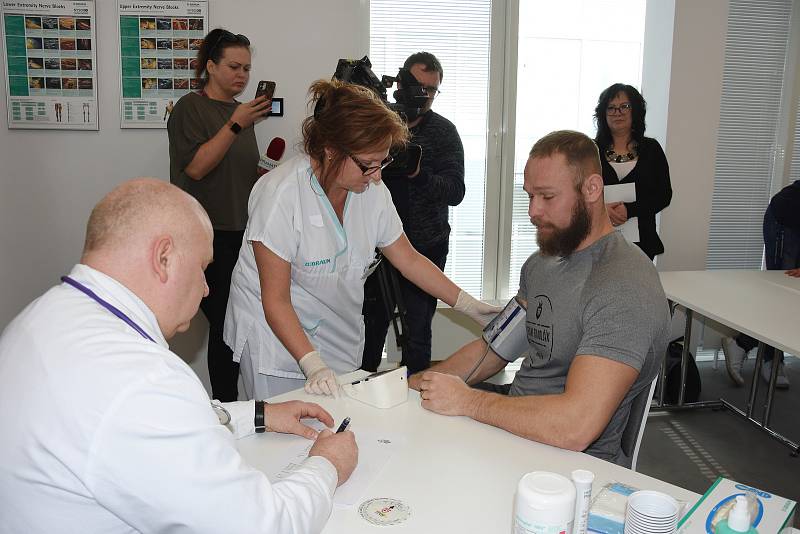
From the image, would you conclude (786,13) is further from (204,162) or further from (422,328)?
(204,162)

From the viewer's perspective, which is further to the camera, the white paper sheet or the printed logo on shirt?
the white paper sheet

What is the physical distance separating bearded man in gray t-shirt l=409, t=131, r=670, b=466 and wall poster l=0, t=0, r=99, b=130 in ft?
8.07

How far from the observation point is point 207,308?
120 inches

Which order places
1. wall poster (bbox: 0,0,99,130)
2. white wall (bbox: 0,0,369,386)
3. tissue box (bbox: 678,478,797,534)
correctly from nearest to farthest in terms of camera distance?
tissue box (bbox: 678,478,797,534)
wall poster (bbox: 0,0,99,130)
white wall (bbox: 0,0,369,386)

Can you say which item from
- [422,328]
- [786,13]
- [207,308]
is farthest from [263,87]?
[786,13]

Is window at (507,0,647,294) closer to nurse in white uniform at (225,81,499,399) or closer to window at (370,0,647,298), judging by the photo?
window at (370,0,647,298)

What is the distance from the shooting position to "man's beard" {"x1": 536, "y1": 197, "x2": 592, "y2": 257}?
1683 millimetres

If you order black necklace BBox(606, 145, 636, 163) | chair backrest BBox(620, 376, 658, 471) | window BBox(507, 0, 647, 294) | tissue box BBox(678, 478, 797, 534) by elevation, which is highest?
window BBox(507, 0, 647, 294)

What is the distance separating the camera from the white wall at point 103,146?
10.8 feet

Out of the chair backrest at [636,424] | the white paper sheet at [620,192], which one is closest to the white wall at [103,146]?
the white paper sheet at [620,192]

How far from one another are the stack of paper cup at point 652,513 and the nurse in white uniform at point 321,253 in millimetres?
862

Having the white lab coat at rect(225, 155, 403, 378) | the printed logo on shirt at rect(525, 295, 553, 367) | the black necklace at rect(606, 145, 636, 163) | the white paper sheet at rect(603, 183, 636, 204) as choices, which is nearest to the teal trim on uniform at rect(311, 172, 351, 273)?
the white lab coat at rect(225, 155, 403, 378)

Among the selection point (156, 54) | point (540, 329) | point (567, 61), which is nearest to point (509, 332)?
point (540, 329)

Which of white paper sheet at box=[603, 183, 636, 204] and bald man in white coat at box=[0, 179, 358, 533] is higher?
white paper sheet at box=[603, 183, 636, 204]
